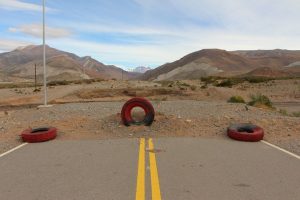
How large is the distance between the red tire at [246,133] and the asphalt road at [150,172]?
0.34 metres

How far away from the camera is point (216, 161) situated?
8.43 metres

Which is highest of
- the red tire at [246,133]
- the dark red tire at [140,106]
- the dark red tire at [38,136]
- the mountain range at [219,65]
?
the mountain range at [219,65]

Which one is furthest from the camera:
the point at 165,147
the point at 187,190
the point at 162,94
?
the point at 162,94

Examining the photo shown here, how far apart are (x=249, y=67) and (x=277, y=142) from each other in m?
171

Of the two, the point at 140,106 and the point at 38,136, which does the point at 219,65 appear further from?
the point at 38,136

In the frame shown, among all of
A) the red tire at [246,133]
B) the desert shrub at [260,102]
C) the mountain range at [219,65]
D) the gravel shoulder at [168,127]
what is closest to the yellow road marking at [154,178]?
the red tire at [246,133]

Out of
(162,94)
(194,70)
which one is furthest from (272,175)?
(194,70)

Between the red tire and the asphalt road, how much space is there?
34cm

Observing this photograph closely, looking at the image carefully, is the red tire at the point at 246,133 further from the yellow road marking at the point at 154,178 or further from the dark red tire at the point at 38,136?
the dark red tire at the point at 38,136

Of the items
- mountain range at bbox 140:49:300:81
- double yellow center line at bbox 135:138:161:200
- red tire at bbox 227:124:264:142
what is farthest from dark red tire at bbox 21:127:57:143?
mountain range at bbox 140:49:300:81

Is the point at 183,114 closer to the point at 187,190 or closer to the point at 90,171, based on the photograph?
the point at 90,171

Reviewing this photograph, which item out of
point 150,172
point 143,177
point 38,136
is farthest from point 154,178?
point 38,136

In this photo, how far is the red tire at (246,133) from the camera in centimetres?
1123

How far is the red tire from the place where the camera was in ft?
36.8
